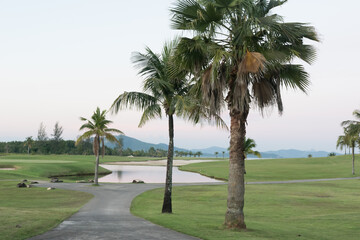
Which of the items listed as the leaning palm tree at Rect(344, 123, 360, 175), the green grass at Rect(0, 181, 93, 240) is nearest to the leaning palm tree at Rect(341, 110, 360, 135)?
the leaning palm tree at Rect(344, 123, 360, 175)

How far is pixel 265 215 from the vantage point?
23609mm

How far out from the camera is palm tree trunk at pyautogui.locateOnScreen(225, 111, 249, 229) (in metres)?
15.4

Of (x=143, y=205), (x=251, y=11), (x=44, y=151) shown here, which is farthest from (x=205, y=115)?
(x=44, y=151)

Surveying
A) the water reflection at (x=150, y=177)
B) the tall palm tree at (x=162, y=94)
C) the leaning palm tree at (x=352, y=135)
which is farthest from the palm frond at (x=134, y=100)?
the leaning palm tree at (x=352, y=135)

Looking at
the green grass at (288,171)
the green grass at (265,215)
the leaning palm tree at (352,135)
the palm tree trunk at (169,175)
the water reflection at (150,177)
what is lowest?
the water reflection at (150,177)

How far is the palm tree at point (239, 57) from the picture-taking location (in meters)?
14.9

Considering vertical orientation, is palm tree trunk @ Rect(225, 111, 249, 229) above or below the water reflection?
above

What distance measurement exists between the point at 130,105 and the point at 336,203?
20774 millimetres

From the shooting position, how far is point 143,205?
92.4ft

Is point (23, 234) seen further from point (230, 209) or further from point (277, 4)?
point (277, 4)

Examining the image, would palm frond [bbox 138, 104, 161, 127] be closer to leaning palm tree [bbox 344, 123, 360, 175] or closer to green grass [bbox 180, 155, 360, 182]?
green grass [bbox 180, 155, 360, 182]

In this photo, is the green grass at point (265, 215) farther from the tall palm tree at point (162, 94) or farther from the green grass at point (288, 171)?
the green grass at point (288, 171)

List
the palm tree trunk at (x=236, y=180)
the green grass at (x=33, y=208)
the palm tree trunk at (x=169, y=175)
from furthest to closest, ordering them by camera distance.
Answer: the palm tree trunk at (x=169, y=175) < the palm tree trunk at (x=236, y=180) < the green grass at (x=33, y=208)

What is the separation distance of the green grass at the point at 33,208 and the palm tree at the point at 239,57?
28.0ft
